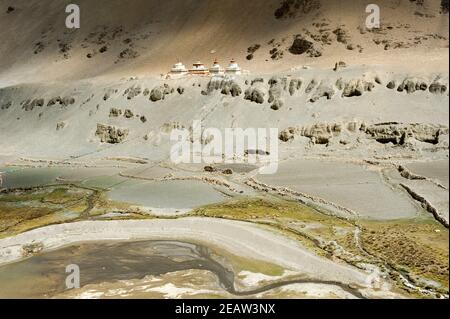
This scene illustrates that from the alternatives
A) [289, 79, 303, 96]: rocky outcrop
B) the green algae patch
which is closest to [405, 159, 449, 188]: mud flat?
the green algae patch

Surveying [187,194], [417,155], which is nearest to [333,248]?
[187,194]

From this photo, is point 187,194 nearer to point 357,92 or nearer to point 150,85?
point 357,92

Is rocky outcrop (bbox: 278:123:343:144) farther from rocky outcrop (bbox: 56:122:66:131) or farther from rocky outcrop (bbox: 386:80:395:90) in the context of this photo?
rocky outcrop (bbox: 56:122:66:131)

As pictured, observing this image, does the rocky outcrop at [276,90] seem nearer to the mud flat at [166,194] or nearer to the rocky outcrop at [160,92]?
the rocky outcrop at [160,92]

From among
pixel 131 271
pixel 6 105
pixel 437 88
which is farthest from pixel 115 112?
pixel 131 271

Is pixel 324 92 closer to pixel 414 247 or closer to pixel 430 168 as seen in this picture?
pixel 430 168

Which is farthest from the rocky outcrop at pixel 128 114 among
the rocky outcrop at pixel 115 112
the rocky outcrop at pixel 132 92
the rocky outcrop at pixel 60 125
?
the rocky outcrop at pixel 60 125
